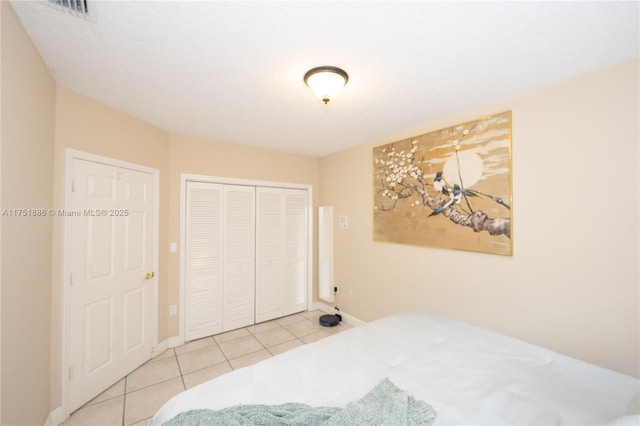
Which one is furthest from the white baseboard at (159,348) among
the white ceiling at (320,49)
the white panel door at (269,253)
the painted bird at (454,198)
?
the painted bird at (454,198)

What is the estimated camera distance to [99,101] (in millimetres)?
2225

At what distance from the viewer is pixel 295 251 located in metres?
4.09

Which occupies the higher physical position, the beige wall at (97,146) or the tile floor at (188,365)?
the beige wall at (97,146)

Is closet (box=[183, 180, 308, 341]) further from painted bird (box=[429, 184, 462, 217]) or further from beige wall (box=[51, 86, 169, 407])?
painted bird (box=[429, 184, 462, 217])

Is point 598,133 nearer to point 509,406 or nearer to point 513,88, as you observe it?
point 513,88

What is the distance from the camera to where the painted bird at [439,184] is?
2559 millimetres

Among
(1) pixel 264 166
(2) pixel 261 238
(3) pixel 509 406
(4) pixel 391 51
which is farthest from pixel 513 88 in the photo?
(2) pixel 261 238

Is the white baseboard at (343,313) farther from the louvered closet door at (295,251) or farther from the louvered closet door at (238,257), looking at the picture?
the louvered closet door at (238,257)

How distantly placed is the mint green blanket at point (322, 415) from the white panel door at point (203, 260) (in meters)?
2.37

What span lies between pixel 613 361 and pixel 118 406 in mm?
3682

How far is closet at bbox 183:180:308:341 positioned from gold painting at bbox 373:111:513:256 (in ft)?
4.98

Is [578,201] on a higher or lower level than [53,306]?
higher

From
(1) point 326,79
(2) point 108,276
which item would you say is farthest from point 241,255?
(1) point 326,79

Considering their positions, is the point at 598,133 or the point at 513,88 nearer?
the point at 598,133
